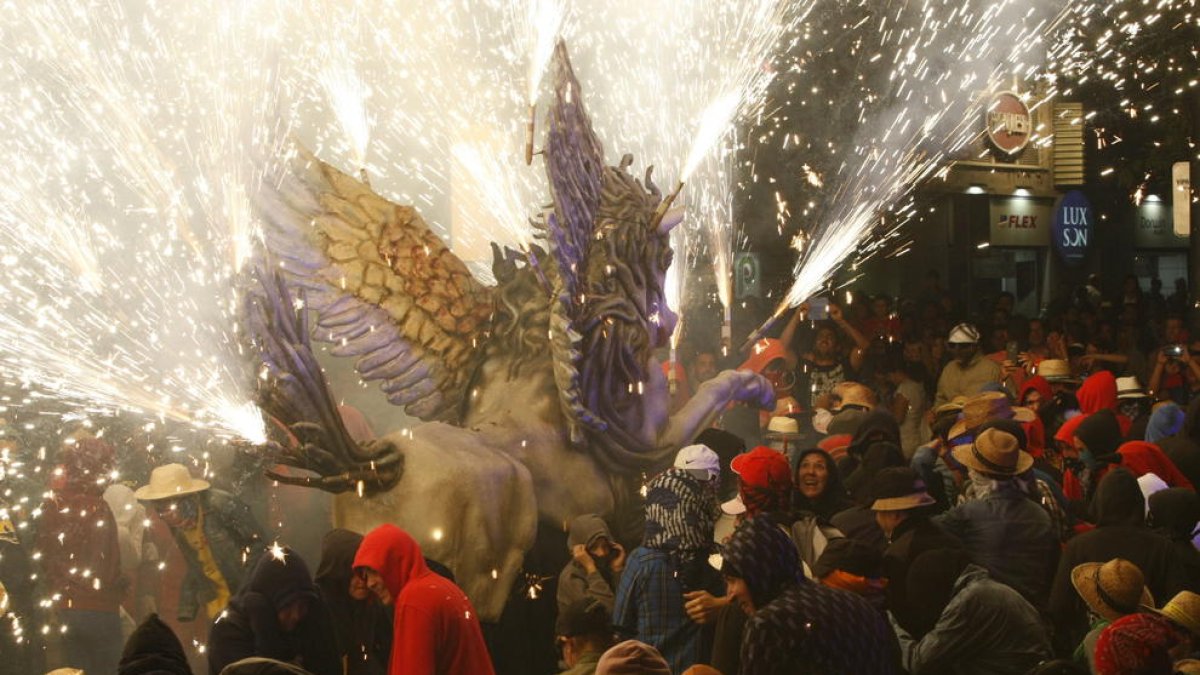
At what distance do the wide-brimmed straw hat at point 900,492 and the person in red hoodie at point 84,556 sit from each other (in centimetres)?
396

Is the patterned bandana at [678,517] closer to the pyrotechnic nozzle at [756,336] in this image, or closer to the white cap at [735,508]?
the white cap at [735,508]

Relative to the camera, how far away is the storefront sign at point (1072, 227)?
18.1 metres

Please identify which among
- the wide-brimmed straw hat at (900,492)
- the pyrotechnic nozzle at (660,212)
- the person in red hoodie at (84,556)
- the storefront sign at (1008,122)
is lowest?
the person in red hoodie at (84,556)

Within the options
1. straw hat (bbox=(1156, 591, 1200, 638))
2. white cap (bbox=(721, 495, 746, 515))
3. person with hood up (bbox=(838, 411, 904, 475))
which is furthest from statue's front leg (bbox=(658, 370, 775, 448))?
straw hat (bbox=(1156, 591, 1200, 638))

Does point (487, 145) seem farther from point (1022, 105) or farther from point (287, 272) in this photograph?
point (1022, 105)

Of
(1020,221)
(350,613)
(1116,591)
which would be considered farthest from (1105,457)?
(1020,221)

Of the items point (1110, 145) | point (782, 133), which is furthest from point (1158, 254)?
point (782, 133)

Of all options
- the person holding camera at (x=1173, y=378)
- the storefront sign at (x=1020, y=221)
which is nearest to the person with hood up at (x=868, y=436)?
the person holding camera at (x=1173, y=378)

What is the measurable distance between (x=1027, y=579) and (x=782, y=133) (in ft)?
34.7

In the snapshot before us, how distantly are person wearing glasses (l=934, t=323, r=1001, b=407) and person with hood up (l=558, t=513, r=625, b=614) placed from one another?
413 centimetres

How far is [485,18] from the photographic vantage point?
29.3 ft

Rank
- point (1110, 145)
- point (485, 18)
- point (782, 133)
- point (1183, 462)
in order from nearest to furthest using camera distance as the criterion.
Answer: point (1183, 462) → point (485, 18) → point (782, 133) → point (1110, 145)

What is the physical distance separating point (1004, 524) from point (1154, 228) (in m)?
16.3

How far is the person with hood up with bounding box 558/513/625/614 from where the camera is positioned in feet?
17.5
